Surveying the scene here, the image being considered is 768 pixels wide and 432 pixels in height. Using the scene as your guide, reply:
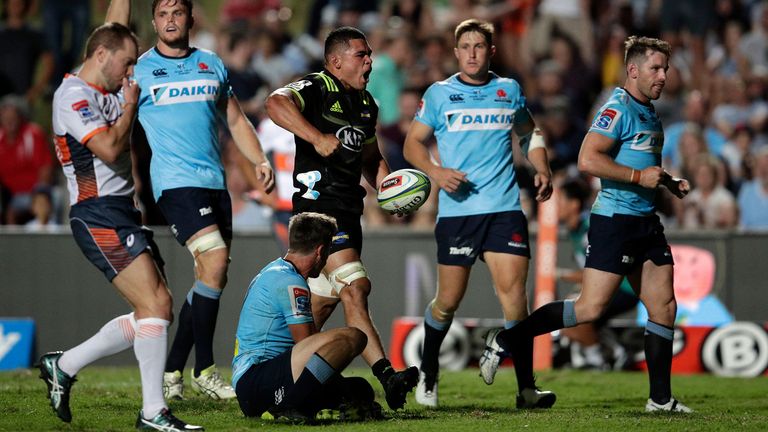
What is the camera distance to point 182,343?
9.27 m

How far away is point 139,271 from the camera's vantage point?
7.32m

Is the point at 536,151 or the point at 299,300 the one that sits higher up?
the point at 536,151

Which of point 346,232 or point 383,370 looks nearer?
point 383,370

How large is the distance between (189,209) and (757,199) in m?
8.77

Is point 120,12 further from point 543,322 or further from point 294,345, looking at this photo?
point 543,322

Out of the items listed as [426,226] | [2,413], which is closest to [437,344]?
[2,413]

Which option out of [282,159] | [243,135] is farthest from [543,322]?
[282,159]

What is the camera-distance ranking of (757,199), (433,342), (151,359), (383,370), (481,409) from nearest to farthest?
1. (151,359)
2. (383,370)
3. (481,409)
4. (433,342)
5. (757,199)

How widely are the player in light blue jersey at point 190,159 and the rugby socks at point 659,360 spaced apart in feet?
10.3

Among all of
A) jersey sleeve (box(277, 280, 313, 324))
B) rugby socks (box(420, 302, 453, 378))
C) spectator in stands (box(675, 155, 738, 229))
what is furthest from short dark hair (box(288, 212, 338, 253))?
spectator in stands (box(675, 155, 738, 229))

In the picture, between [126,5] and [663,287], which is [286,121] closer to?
[126,5]

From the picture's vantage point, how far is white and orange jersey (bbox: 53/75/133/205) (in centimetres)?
725

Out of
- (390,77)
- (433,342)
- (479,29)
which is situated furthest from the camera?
(390,77)

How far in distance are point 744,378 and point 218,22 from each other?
10.7 meters
